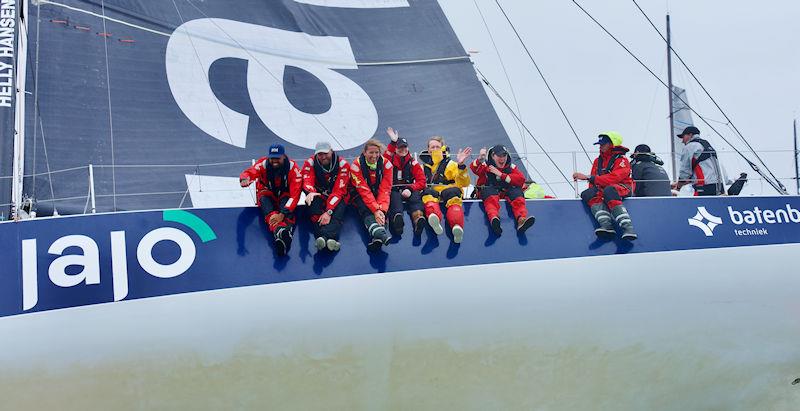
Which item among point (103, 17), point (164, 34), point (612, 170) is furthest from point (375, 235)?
point (103, 17)

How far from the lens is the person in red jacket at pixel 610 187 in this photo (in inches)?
247

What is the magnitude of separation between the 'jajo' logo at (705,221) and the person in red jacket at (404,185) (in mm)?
2120

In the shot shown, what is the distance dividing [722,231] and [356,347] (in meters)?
2.97

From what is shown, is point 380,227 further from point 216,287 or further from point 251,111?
point 251,111

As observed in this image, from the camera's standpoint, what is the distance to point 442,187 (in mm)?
5918

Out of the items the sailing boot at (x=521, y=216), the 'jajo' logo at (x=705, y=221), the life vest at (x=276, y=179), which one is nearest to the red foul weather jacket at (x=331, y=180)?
the life vest at (x=276, y=179)

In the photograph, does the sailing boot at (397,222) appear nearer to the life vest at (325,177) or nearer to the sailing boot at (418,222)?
the sailing boot at (418,222)

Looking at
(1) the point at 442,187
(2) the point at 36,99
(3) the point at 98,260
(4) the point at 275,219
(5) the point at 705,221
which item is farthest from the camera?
(5) the point at 705,221

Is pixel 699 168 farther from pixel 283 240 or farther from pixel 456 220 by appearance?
pixel 283 240

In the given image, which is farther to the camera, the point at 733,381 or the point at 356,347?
the point at 733,381

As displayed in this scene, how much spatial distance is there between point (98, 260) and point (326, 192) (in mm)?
1366

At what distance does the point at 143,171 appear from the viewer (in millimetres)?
6711

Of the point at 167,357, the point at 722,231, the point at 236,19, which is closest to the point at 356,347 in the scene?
the point at 167,357

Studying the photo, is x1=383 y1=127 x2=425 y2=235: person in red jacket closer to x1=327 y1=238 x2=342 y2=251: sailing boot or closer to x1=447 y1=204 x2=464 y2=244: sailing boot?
x1=447 y1=204 x2=464 y2=244: sailing boot
